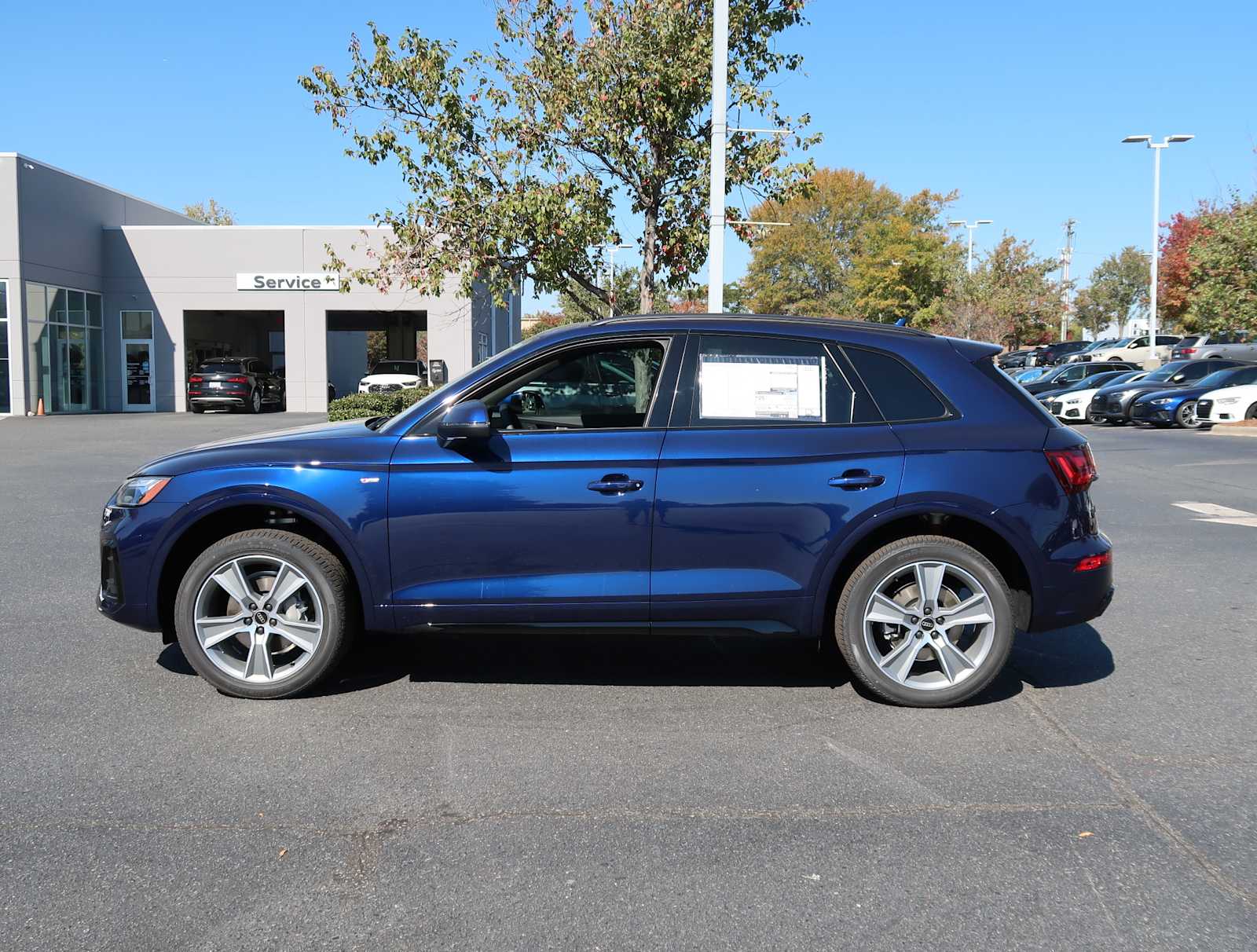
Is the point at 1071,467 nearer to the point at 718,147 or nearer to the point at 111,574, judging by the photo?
the point at 111,574

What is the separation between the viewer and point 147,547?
4.81 meters

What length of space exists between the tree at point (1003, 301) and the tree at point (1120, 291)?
103 feet

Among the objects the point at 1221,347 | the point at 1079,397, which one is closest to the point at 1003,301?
the point at 1221,347

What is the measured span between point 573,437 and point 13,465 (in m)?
14.9

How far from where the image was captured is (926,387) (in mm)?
4844

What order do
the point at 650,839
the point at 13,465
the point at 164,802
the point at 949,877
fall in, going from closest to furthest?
the point at 949,877 → the point at 650,839 → the point at 164,802 → the point at 13,465

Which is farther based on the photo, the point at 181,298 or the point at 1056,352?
the point at 1056,352

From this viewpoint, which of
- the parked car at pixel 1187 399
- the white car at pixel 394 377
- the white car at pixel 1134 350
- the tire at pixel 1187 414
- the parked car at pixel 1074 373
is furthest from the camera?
the white car at pixel 1134 350

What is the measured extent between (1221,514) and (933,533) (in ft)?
25.3

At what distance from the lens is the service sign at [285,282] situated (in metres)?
36.7

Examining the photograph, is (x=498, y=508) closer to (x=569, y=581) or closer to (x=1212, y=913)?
(x=569, y=581)

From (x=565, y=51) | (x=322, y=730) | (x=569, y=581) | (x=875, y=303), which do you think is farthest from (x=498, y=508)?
(x=875, y=303)

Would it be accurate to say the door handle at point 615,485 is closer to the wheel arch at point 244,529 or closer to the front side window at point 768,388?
A: the front side window at point 768,388

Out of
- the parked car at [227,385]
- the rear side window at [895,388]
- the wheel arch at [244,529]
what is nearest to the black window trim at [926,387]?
the rear side window at [895,388]
